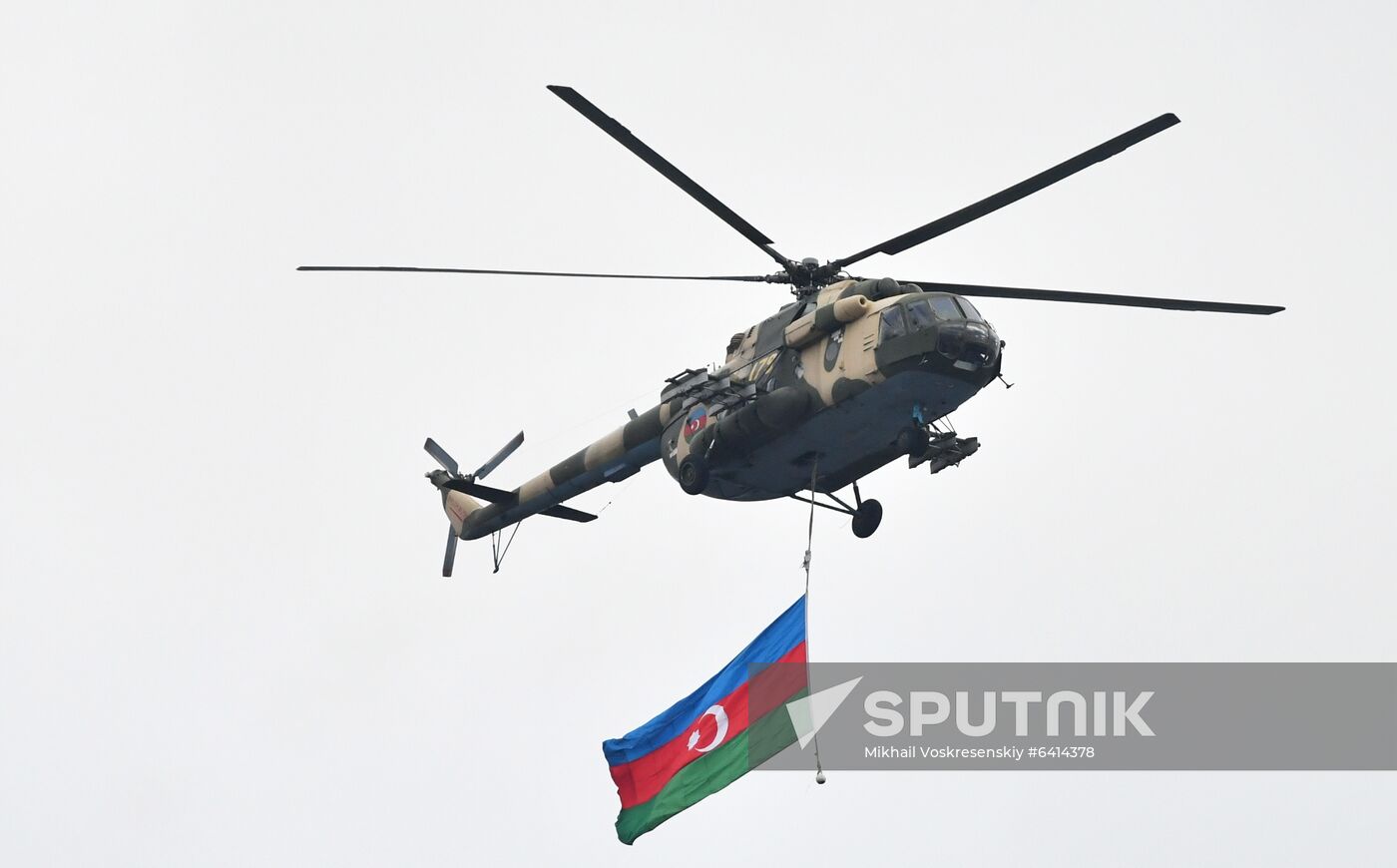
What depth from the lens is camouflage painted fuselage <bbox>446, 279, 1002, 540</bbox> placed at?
28.3m

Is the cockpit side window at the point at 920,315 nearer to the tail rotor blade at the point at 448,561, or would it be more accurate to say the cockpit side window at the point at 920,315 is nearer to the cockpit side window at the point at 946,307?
the cockpit side window at the point at 946,307

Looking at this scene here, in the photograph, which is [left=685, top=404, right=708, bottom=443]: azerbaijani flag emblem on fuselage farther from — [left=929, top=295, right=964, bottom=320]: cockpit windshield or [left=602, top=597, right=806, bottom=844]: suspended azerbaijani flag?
[left=929, top=295, right=964, bottom=320]: cockpit windshield

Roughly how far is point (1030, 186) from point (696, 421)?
23.9 feet

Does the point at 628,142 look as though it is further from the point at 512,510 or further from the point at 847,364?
the point at 512,510

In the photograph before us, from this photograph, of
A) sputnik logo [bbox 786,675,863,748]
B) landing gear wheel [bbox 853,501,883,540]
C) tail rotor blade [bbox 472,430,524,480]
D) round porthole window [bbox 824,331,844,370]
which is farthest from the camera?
tail rotor blade [bbox 472,430,524,480]

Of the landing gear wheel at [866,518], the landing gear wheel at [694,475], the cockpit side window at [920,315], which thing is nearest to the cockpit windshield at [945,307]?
the cockpit side window at [920,315]

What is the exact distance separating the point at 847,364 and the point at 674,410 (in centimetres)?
435

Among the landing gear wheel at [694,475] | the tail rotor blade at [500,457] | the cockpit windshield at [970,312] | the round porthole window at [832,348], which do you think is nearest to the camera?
the cockpit windshield at [970,312]

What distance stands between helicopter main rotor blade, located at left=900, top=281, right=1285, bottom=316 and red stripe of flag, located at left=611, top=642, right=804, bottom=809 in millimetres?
6730

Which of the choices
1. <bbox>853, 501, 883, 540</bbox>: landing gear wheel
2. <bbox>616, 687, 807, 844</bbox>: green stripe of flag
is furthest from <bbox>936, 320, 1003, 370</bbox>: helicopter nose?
<bbox>616, 687, 807, 844</bbox>: green stripe of flag

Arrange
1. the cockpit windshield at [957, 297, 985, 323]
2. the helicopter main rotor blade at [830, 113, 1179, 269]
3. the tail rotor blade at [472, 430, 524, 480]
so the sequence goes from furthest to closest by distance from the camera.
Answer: the tail rotor blade at [472, 430, 524, 480] < the cockpit windshield at [957, 297, 985, 323] < the helicopter main rotor blade at [830, 113, 1179, 269]

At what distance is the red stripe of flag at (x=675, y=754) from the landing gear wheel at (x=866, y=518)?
356 cm

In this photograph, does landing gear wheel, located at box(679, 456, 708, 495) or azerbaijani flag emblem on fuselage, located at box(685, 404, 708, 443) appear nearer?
landing gear wheel, located at box(679, 456, 708, 495)

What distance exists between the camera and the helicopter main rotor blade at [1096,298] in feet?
96.1
